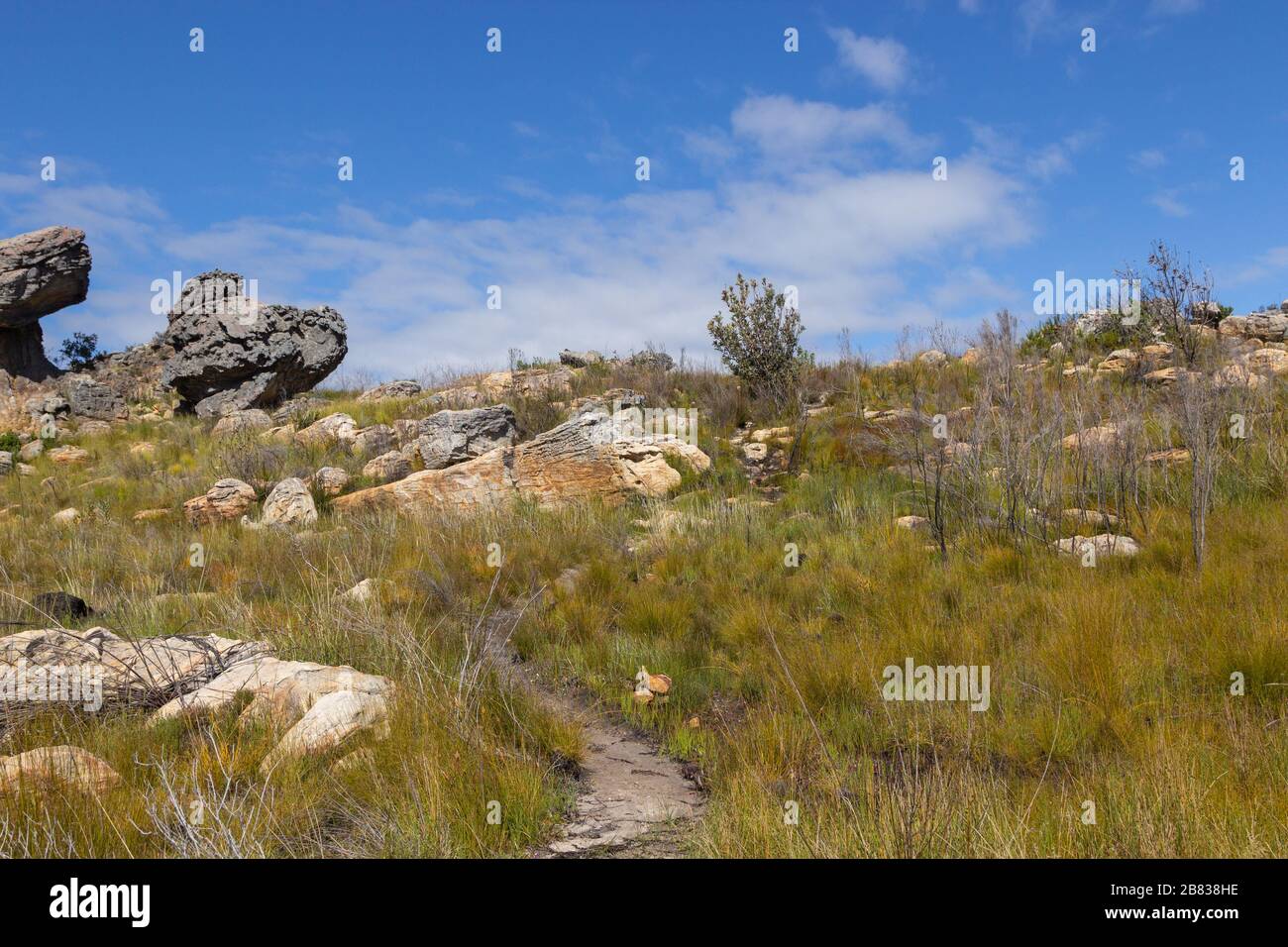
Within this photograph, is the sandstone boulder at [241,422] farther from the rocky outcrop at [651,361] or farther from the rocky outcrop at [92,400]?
the rocky outcrop at [651,361]

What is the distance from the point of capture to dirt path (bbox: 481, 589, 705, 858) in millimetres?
2891

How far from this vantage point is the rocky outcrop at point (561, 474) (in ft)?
32.7

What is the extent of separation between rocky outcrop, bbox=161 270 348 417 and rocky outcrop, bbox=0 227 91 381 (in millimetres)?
2541

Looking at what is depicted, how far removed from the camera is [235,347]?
17500mm

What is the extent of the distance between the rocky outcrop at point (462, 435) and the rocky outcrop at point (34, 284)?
12028mm

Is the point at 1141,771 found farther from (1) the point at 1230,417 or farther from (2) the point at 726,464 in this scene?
(2) the point at 726,464

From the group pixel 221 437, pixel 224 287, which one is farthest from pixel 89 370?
pixel 221 437

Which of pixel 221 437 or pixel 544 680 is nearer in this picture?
pixel 544 680

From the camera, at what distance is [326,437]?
1433 centimetres

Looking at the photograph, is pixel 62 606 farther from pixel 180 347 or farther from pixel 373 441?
pixel 180 347

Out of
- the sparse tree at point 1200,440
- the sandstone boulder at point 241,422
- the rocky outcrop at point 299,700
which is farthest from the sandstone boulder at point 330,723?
the sandstone boulder at point 241,422

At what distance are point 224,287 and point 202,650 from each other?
16.7 meters

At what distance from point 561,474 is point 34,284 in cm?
1552

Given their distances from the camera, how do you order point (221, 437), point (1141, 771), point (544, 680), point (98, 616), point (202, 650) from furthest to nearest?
point (221, 437)
point (98, 616)
point (544, 680)
point (202, 650)
point (1141, 771)
